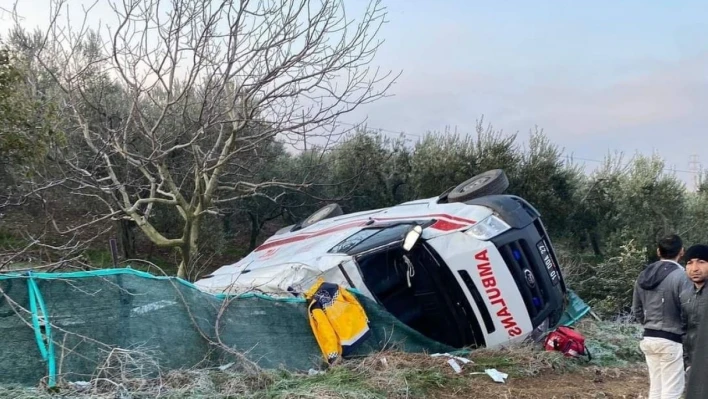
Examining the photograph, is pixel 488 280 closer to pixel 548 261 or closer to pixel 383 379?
pixel 548 261

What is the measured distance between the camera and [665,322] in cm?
512

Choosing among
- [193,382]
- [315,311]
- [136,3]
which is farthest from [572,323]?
[136,3]

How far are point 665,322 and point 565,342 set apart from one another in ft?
6.88

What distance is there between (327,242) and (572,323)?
3.45 metres

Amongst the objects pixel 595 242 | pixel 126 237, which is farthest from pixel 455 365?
pixel 595 242

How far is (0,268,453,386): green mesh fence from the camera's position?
460cm

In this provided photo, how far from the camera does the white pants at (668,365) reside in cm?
511

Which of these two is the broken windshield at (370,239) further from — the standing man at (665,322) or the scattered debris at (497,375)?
the standing man at (665,322)

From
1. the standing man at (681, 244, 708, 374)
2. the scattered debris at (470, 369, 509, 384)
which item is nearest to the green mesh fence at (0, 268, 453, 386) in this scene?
the scattered debris at (470, 369, 509, 384)

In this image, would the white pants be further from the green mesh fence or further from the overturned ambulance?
the green mesh fence

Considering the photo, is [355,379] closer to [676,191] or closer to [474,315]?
[474,315]

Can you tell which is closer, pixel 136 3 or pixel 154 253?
Answer: pixel 136 3

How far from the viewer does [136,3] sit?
29.2 feet

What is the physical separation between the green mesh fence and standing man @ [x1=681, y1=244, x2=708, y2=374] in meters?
2.82
